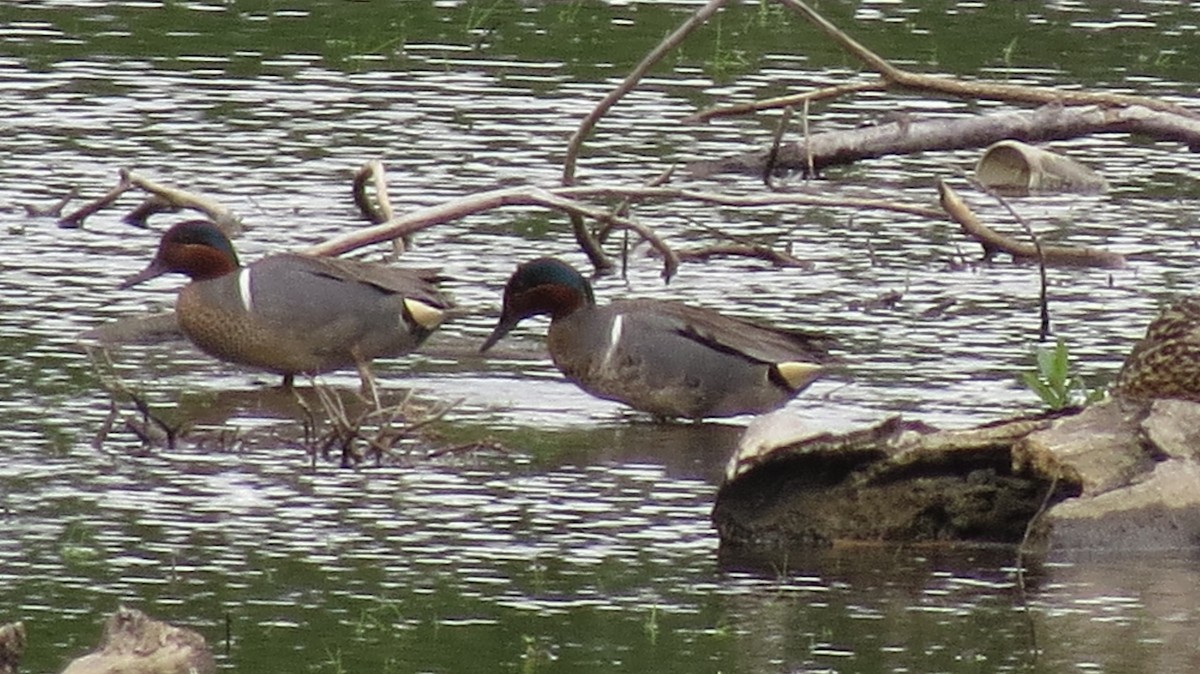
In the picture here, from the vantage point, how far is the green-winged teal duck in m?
8.13

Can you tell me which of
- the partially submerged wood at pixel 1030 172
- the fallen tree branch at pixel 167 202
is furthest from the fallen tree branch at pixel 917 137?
the fallen tree branch at pixel 167 202

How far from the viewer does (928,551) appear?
7609mm

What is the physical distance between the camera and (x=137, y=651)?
604 cm

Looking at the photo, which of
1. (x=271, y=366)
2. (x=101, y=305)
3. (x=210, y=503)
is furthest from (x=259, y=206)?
(x=210, y=503)

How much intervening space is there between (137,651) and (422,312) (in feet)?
12.7

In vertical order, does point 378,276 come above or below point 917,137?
above

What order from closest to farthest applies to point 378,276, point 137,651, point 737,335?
point 137,651 → point 737,335 → point 378,276

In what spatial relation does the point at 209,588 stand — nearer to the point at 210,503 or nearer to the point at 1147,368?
the point at 210,503

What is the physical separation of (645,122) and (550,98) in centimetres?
71

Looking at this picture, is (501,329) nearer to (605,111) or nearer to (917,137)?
(605,111)

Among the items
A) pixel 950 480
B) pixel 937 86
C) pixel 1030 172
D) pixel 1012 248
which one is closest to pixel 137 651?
pixel 950 480

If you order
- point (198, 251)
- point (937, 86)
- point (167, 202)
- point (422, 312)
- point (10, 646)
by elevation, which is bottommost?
point (167, 202)

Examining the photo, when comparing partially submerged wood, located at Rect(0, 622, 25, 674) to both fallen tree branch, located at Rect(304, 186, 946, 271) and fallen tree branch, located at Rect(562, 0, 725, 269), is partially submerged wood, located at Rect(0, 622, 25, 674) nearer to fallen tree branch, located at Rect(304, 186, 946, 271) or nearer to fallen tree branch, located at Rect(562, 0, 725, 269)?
fallen tree branch, located at Rect(562, 0, 725, 269)

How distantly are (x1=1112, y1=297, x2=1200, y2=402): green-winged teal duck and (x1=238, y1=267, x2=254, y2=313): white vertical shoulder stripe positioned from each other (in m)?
2.89
